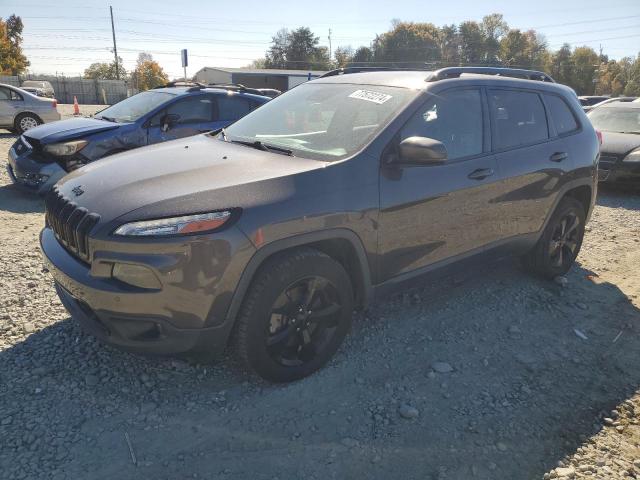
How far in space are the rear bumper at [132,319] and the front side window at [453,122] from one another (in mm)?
1730

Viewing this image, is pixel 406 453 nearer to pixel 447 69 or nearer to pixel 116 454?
pixel 116 454

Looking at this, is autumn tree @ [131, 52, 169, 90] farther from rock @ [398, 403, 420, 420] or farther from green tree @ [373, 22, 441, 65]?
rock @ [398, 403, 420, 420]

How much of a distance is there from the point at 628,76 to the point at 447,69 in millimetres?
92737

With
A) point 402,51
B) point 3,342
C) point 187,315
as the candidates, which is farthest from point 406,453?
point 402,51

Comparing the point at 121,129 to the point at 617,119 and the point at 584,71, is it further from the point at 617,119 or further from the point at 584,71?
the point at 584,71

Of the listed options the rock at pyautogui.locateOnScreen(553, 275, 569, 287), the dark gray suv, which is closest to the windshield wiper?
the dark gray suv

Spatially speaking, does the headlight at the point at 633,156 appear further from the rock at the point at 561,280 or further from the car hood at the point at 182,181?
the car hood at the point at 182,181

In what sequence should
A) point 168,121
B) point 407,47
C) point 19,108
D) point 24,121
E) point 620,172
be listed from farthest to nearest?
point 407,47 → point 24,121 → point 19,108 → point 620,172 → point 168,121

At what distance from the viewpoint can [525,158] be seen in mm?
3957

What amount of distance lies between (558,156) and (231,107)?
485cm

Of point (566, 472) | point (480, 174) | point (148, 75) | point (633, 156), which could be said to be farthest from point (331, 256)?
point (148, 75)

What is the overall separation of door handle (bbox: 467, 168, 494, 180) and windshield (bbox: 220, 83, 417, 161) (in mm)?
722

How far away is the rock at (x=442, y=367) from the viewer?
3.20 m

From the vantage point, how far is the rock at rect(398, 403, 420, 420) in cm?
274
